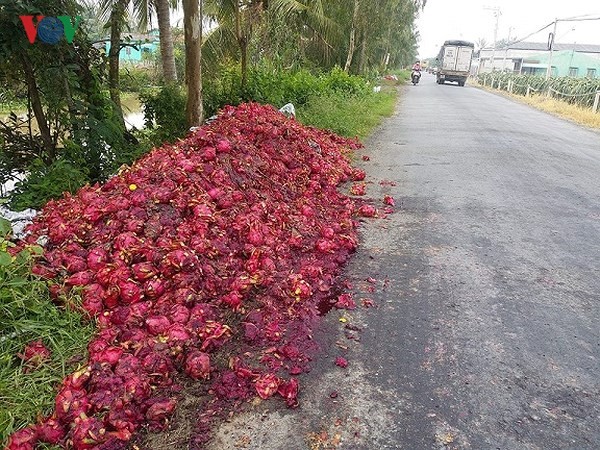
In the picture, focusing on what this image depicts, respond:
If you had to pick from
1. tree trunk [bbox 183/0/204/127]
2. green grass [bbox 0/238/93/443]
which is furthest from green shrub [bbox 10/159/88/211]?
green grass [bbox 0/238/93/443]

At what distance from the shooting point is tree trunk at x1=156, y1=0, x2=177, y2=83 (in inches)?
364

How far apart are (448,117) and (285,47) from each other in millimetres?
5502

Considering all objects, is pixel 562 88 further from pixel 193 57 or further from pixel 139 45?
pixel 139 45

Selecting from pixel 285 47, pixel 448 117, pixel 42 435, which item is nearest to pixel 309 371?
pixel 42 435

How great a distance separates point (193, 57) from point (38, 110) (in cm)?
215

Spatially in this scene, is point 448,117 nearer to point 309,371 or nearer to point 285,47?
point 285,47

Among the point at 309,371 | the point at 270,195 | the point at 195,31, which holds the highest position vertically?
the point at 195,31

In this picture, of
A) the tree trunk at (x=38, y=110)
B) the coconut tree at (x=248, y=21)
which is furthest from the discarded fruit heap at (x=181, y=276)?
the coconut tree at (x=248, y=21)

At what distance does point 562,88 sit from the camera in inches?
1077

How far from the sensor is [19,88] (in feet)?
18.8

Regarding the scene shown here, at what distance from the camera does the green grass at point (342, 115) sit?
33.3 feet

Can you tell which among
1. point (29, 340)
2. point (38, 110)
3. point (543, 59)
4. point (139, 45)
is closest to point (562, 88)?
point (139, 45)

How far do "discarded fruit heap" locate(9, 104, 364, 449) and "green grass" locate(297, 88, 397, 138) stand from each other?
17.5ft

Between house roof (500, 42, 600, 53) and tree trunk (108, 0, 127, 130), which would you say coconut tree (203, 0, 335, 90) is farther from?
house roof (500, 42, 600, 53)
